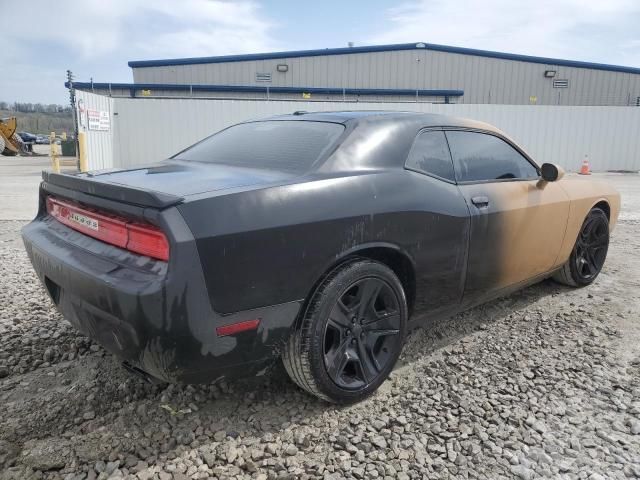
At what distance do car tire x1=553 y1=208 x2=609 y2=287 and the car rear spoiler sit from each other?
339cm

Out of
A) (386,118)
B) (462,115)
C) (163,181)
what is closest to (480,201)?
(386,118)

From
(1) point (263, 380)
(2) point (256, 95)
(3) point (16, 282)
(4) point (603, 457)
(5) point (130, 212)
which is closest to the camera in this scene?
(5) point (130, 212)

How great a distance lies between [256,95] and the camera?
2038 centimetres

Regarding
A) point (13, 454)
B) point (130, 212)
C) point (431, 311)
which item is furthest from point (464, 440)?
point (13, 454)

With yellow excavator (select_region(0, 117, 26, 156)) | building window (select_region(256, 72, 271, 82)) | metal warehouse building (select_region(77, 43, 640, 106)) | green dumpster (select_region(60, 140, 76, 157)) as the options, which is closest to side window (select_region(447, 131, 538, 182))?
metal warehouse building (select_region(77, 43, 640, 106))

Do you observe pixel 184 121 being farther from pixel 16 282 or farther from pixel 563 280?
pixel 563 280

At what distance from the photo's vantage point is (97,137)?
520 inches

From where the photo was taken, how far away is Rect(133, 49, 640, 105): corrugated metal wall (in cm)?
2280

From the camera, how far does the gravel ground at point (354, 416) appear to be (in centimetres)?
202

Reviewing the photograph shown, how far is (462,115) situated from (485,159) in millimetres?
14317

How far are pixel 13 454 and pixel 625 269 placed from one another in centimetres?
505

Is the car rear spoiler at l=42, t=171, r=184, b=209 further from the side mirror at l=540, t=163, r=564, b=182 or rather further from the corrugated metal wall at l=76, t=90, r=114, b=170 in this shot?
the corrugated metal wall at l=76, t=90, r=114, b=170

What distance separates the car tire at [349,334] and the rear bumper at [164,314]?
13 centimetres

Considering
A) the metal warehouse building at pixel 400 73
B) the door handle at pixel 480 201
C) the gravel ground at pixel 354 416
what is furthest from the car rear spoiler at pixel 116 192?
the metal warehouse building at pixel 400 73
